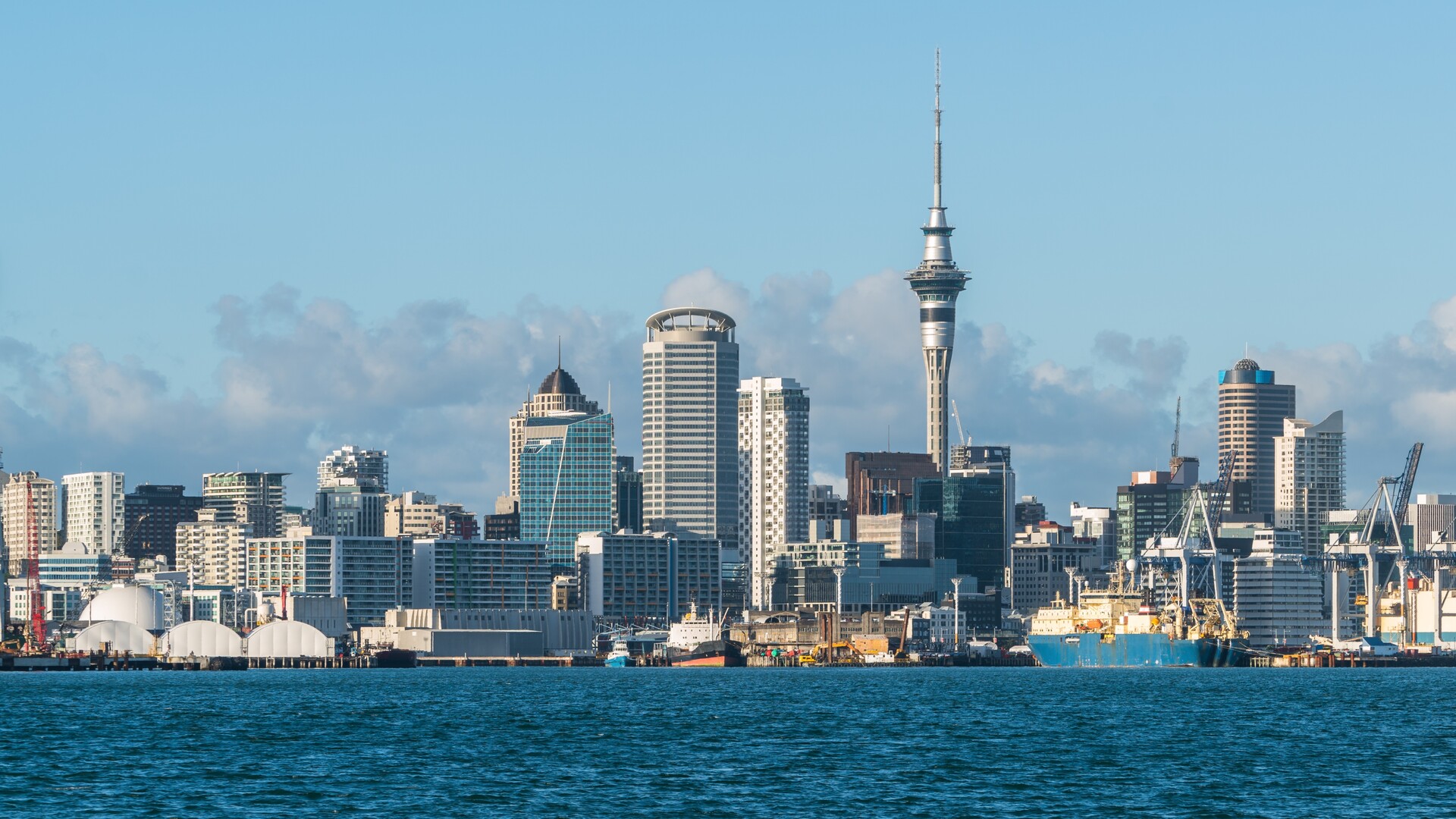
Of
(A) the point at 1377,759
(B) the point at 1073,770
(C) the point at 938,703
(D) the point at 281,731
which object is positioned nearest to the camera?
(B) the point at 1073,770

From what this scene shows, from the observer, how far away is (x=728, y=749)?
126 meters

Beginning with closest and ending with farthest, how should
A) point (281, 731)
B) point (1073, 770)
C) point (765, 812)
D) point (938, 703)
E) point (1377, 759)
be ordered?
point (765, 812)
point (1073, 770)
point (1377, 759)
point (281, 731)
point (938, 703)

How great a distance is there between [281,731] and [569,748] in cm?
2475

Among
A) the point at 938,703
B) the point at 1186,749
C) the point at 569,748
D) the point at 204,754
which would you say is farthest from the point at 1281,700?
the point at 204,754

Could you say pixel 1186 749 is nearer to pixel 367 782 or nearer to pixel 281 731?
pixel 367 782

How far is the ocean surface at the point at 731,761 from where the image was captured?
319ft

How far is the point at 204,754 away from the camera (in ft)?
405

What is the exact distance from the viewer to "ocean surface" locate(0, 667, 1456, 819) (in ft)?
319

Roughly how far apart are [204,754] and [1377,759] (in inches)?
2293

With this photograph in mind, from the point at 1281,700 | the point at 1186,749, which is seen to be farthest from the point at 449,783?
the point at 1281,700

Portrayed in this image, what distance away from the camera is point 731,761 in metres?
118

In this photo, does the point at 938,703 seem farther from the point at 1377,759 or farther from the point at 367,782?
the point at 367,782

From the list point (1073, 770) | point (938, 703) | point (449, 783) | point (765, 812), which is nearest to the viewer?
point (765, 812)

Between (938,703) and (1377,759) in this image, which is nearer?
(1377,759)
